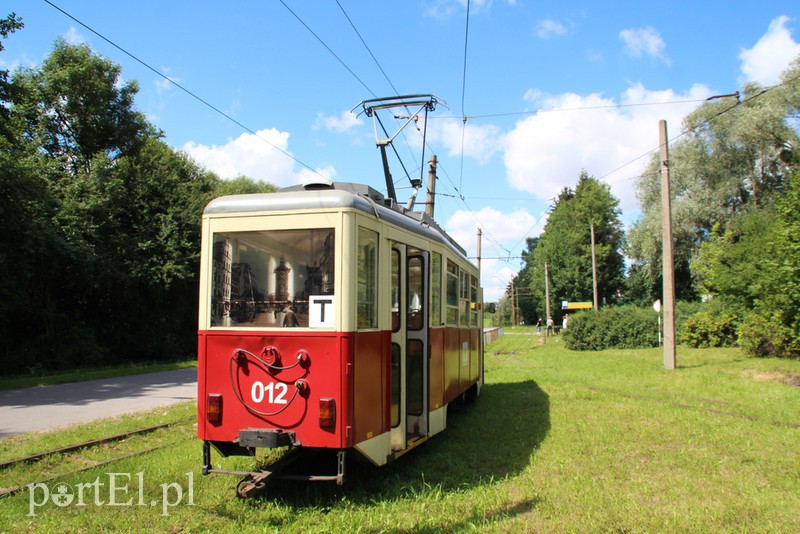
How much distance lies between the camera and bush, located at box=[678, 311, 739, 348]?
28.4 metres

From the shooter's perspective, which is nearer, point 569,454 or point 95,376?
point 569,454

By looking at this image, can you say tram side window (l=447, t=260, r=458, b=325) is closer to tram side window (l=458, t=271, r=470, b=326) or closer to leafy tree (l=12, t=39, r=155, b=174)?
tram side window (l=458, t=271, r=470, b=326)

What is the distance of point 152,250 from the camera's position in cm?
2544

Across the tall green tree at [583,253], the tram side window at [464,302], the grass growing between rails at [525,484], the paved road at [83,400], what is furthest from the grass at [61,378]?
the tall green tree at [583,253]

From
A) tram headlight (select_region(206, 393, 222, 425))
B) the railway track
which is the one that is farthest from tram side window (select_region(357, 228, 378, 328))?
the railway track

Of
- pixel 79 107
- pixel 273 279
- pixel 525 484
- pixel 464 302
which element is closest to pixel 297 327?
pixel 273 279

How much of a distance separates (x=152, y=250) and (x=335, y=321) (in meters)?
22.4

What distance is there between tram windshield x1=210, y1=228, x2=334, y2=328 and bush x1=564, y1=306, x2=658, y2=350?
26.6 metres

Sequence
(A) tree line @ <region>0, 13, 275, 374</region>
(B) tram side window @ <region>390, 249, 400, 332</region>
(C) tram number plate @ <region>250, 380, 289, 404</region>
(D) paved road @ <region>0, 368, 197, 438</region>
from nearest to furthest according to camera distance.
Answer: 1. (C) tram number plate @ <region>250, 380, 289, 404</region>
2. (B) tram side window @ <region>390, 249, 400, 332</region>
3. (D) paved road @ <region>0, 368, 197, 438</region>
4. (A) tree line @ <region>0, 13, 275, 374</region>

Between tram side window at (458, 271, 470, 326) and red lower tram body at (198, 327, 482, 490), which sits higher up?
tram side window at (458, 271, 470, 326)

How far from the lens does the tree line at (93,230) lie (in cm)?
2012

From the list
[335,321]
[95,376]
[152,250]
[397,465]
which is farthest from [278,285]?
[152,250]

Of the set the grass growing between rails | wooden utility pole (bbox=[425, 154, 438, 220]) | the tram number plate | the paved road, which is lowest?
the paved road

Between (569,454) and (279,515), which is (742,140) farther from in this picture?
(279,515)
